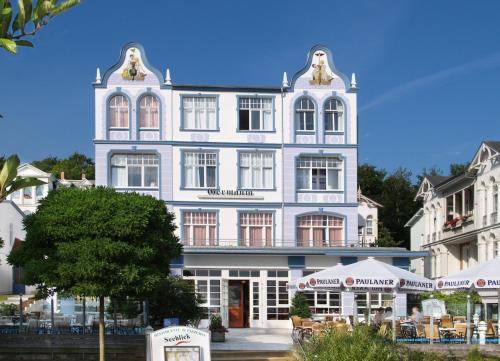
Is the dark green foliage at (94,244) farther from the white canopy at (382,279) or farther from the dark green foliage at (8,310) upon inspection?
the white canopy at (382,279)

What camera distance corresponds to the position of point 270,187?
139ft

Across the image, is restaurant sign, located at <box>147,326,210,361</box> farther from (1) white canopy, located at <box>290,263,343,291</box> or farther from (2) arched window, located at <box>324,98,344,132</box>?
(2) arched window, located at <box>324,98,344,132</box>

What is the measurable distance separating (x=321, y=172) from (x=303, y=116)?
2.87m

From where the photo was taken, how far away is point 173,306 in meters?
28.6

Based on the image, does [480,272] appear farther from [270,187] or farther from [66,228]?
[270,187]

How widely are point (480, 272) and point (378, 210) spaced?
52.1 metres

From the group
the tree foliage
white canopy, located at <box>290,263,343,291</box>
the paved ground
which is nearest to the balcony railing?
the paved ground

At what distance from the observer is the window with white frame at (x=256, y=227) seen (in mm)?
42031

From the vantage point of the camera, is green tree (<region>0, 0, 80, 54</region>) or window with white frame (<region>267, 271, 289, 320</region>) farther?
window with white frame (<region>267, 271, 289, 320</region>)

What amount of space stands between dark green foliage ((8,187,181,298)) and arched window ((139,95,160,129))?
20095 millimetres

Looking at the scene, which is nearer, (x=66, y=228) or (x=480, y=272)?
(x=66, y=228)

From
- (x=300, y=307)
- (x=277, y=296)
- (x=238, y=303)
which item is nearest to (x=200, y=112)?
(x=238, y=303)

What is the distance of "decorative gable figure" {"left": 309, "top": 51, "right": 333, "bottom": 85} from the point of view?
4276 centimetres

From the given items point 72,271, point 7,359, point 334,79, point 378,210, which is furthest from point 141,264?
point 378,210
